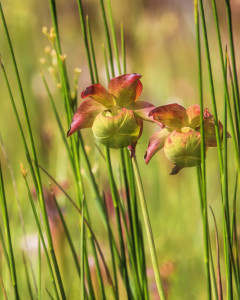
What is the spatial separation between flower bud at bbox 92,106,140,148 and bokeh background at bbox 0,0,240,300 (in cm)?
38

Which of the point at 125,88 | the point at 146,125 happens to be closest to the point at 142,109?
the point at 125,88

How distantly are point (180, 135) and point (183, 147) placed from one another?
10 millimetres

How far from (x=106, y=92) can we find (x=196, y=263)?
583mm

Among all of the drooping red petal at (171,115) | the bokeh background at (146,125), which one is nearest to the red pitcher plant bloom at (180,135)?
the drooping red petal at (171,115)

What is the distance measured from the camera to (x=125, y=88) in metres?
0.48

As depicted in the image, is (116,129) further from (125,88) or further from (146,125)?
(146,125)

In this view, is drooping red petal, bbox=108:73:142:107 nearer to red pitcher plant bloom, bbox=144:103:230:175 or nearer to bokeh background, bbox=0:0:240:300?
red pitcher plant bloom, bbox=144:103:230:175

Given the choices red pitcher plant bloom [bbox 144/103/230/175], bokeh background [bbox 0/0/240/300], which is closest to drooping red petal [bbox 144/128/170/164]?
red pitcher plant bloom [bbox 144/103/230/175]

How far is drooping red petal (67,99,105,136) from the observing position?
1.56 feet

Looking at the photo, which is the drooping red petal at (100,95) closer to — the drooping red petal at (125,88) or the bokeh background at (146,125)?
the drooping red petal at (125,88)

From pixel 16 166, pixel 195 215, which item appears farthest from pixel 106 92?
pixel 16 166

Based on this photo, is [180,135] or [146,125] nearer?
[180,135]

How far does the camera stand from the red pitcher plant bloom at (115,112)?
1.50ft

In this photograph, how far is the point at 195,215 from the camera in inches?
45.3
